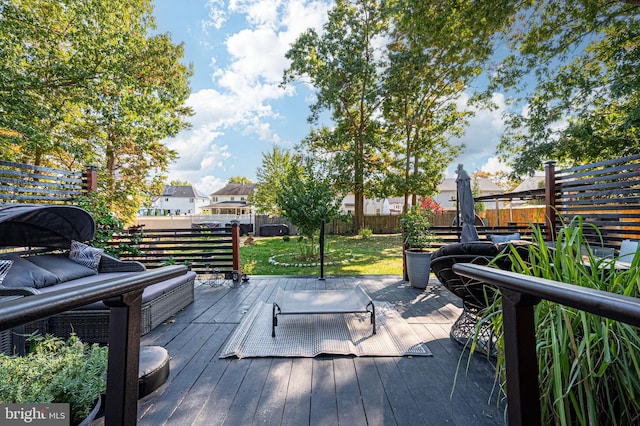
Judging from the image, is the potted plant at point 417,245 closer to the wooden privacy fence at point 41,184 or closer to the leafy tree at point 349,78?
the wooden privacy fence at point 41,184

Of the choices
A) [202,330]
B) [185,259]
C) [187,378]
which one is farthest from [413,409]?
[185,259]

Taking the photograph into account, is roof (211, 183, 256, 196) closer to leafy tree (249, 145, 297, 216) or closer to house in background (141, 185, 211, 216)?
house in background (141, 185, 211, 216)

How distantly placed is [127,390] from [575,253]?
187 cm

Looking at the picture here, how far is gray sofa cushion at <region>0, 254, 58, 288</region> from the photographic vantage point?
2.86 metres

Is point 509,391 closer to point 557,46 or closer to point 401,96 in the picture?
point 557,46

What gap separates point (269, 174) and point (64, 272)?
19.2 m

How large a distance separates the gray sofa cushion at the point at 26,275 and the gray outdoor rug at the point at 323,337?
2122mm

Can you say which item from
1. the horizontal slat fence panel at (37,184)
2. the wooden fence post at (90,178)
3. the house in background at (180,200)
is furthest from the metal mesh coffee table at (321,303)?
the house in background at (180,200)

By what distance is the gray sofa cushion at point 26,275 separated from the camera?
286 centimetres

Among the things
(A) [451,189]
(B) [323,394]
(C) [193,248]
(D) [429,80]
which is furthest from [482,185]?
(B) [323,394]

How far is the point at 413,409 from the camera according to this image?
1.96 m

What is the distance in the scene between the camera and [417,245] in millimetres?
5332

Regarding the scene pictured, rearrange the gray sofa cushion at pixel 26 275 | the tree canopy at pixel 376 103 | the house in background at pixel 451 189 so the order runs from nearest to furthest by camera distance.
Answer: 1. the gray sofa cushion at pixel 26 275
2. the tree canopy at pixel 376 103
3. the house in background at pixel 451 189

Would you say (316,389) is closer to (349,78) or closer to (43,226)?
(43,226)
